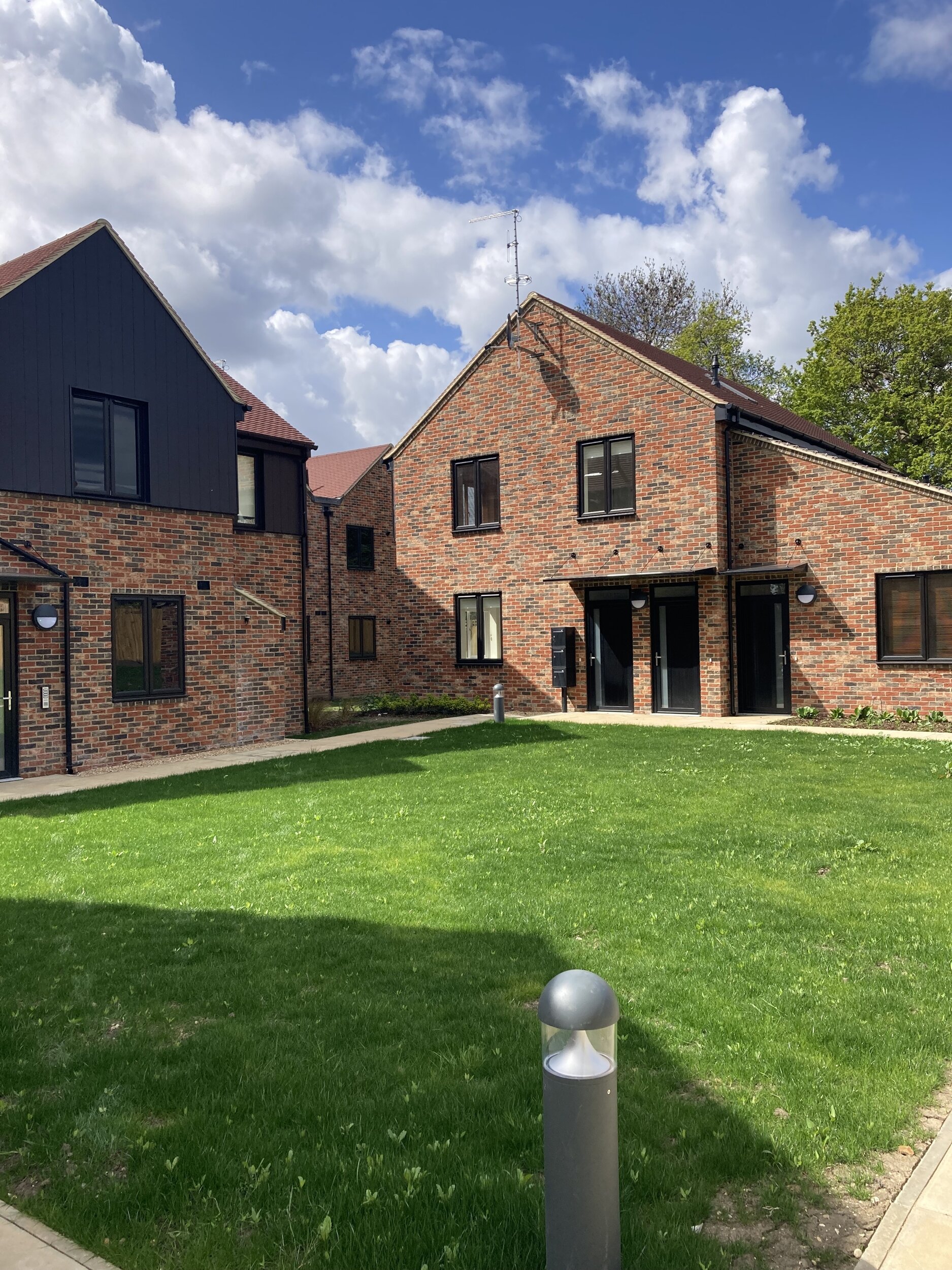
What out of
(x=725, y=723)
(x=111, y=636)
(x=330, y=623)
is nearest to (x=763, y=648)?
(x=725, y=723)

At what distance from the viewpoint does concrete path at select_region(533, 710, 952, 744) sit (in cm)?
1554

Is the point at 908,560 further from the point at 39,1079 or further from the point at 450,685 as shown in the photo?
the point at 39,1079

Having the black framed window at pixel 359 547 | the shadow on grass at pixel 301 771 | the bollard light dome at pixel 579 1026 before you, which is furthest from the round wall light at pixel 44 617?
the black framed window at pixel 359 547

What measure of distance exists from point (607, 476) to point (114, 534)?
10.2 m

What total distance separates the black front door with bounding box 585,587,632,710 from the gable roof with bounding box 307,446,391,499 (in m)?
10.5

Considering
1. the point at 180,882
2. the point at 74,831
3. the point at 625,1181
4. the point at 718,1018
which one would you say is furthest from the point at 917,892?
the point at 74,831

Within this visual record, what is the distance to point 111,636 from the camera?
14680 millimetres

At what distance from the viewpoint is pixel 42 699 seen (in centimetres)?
1364

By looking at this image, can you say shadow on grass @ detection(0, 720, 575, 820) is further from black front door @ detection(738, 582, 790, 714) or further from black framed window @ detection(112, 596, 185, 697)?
black front door @ detection(738, 582, 790, 714)

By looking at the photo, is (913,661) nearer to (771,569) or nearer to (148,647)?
(771,569)

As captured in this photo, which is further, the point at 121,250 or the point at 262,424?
the point at 262,424

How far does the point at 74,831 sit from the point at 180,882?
2748mm

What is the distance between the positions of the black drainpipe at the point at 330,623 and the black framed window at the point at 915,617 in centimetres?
1528

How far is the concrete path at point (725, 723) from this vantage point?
51.0ft
